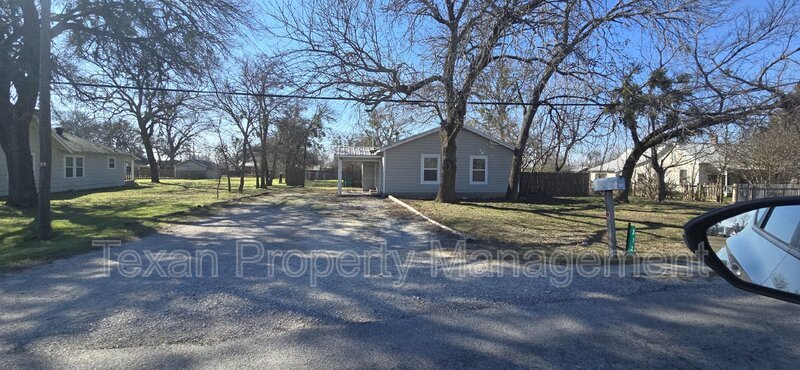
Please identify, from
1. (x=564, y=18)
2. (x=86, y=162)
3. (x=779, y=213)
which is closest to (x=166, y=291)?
(x=779, y=213)

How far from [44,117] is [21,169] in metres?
8.12

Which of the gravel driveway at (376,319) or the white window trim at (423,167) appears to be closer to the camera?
the gravel driveway at (376,319)

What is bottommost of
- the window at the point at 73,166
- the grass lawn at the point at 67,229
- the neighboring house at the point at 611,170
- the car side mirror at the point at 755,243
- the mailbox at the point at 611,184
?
the grass lawn at the point at 67,229

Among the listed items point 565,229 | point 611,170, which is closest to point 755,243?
point 565,229

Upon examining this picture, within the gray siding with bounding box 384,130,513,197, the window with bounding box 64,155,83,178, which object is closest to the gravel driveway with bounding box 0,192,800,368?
the gray siding with bounding box 384,130,513,197

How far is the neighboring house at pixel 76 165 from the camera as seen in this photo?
2328 cm

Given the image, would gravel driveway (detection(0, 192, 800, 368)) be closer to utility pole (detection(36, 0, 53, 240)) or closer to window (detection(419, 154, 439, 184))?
utility pole (detection(36, 0, 53, 240))

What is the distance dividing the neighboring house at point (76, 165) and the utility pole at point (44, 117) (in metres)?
16.0

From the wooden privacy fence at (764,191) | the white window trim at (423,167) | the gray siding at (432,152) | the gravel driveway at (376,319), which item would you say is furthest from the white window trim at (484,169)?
the gravel driveway at (376,319)

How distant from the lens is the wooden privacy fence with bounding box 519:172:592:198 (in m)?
24.5

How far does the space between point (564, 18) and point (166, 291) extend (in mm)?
9921

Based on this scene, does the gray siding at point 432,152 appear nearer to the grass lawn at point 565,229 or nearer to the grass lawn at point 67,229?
the grass lawn at point 565,229

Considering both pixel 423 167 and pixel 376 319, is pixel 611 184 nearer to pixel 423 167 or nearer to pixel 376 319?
pixel 376 319

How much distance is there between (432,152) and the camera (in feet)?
75.3
